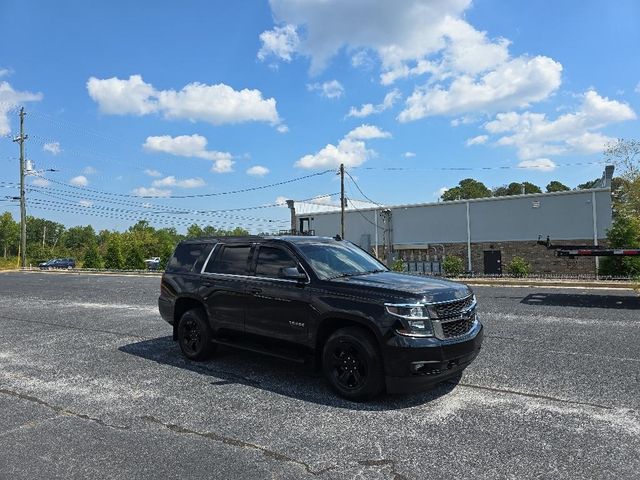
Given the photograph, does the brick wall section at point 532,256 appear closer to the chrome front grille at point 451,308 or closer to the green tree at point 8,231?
the chrome front grille at point 451,308

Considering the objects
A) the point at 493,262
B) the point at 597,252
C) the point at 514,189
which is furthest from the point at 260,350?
the point at 514,189

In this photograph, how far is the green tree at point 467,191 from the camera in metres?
84.5

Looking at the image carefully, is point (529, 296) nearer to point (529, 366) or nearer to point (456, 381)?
point (529, 366)

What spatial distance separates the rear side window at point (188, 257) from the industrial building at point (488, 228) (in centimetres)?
2158

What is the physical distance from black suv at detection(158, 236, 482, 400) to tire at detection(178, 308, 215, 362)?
14 mm

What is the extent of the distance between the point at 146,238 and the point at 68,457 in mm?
74763

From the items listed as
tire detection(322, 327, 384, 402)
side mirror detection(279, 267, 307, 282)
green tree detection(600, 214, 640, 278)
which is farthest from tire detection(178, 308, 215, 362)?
green tree detection(600, 214, 640, 278)

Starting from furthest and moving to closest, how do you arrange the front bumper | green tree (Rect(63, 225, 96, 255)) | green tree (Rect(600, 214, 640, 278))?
green tree (Rect(63, 225, 96, 255)) < green tree (Rect(600, 214, 640, 278)) < the front bumper

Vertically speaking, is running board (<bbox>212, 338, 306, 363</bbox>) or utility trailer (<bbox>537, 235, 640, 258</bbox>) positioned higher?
utility trailer (<bbox>537, 235, 640, 258</bbox>)

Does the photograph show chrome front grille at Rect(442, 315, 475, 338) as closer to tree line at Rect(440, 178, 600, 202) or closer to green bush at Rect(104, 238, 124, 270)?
green bush at Rect(104, 238, 124, 270)

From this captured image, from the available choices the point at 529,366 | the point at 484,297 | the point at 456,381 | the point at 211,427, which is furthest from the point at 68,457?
the point at 484,297

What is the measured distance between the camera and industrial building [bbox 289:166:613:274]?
3388cm

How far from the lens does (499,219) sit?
37156mm

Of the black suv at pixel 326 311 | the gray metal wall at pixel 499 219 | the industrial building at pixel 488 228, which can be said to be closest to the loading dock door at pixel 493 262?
the industrial building at pixel 488 228
